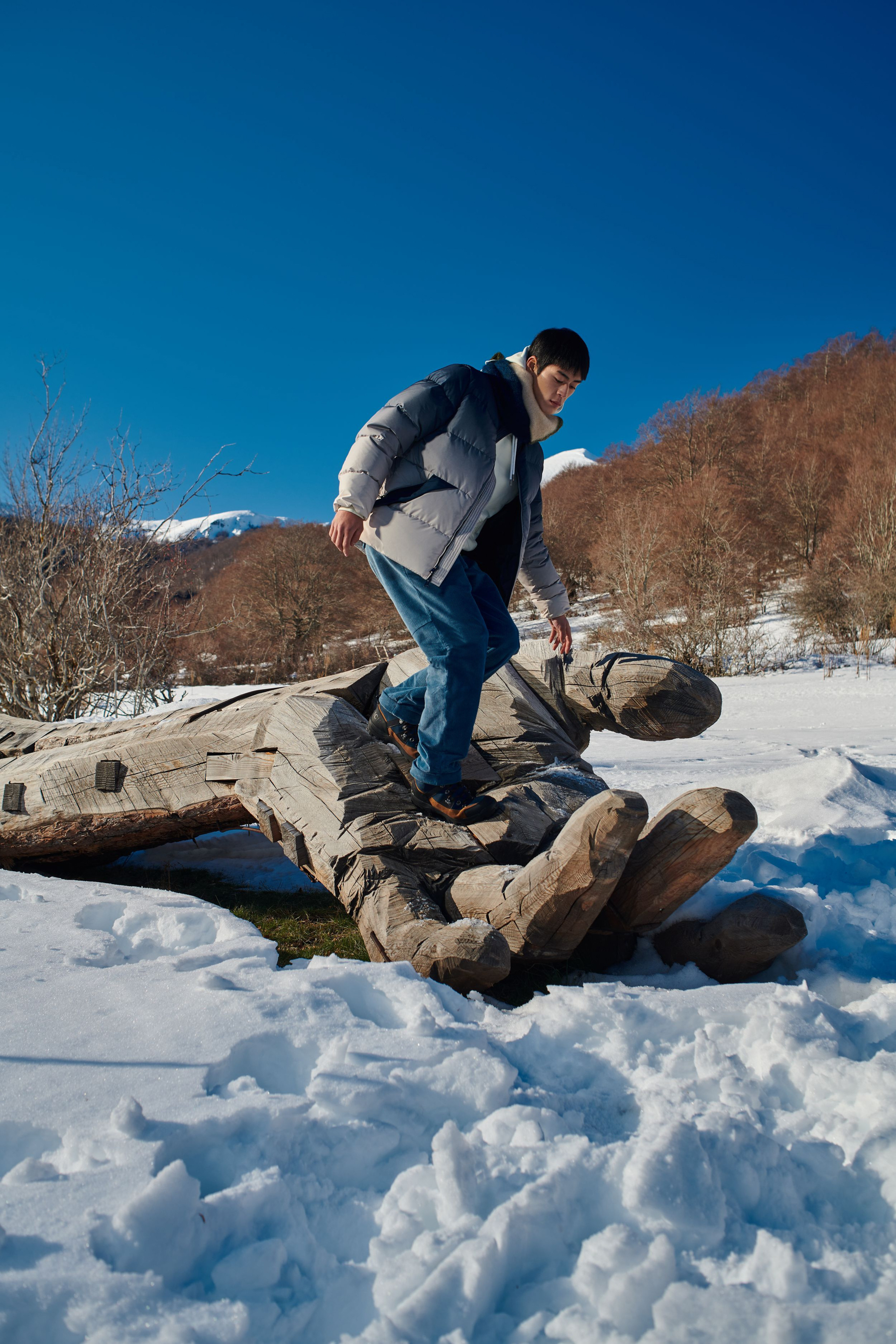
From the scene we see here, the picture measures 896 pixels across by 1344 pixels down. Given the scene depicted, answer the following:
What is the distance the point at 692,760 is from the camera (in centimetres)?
554

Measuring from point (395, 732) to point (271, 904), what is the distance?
1.14 m

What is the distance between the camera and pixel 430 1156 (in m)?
1.26

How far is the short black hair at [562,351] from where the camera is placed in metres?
2.62

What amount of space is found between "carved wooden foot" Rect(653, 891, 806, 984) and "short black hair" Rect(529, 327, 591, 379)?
1.89m

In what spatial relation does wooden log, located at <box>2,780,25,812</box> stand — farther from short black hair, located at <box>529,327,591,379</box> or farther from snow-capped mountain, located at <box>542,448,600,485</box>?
snow-capped mountain, located at <box>542,448,600,485</box>

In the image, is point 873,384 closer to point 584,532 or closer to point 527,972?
point 584,532

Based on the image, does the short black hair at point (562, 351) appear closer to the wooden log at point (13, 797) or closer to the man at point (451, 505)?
the man at point (451, 505)

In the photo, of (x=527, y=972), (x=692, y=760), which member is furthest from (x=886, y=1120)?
(x=692, y=760)

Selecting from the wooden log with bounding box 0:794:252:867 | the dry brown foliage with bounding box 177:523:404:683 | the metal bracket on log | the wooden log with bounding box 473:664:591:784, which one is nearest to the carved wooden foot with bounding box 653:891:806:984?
the wooden log with bounding box 473:664:591:784

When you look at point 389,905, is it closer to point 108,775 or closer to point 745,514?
point 108,775

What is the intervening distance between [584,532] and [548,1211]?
31.7 meters

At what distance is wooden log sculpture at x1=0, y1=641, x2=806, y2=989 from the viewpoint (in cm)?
196

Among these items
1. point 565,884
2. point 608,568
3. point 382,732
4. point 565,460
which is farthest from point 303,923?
point 565,460

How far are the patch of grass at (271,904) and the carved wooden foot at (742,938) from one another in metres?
1.04
